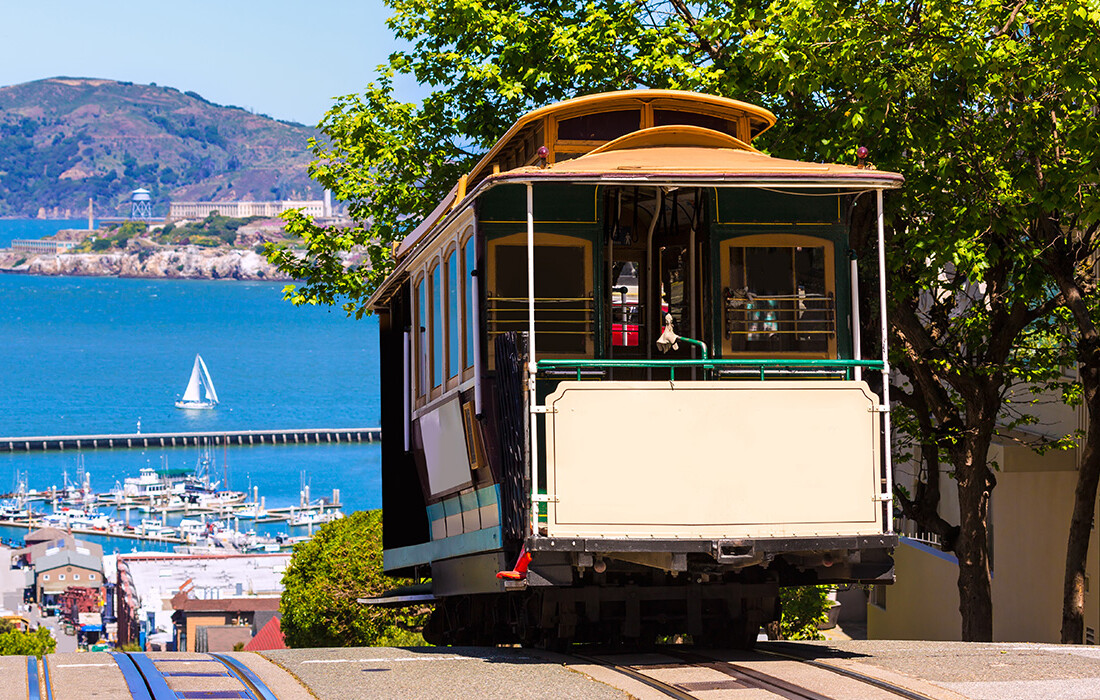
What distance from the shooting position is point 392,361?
16.5m

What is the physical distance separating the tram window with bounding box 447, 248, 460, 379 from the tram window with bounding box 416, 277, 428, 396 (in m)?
1.22

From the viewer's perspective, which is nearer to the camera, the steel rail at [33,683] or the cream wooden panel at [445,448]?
the steel rail at [33,683]

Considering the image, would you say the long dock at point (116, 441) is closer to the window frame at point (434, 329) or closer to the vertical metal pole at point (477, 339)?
the window frame at point (434, 329)

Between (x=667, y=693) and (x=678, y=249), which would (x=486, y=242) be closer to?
(x=678, y=249)

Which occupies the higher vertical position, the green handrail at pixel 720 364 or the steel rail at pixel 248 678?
the green handrail at pixel 720 364

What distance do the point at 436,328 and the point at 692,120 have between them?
9.88 feet

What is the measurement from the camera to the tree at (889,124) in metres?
15.9

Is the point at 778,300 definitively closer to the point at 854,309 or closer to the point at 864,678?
the point at 854,309

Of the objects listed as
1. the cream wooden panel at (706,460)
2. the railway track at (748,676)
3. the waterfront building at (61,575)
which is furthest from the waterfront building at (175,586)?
the cream wooden panel at (706,460)

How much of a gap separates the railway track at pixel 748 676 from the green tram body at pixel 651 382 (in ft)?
2.30

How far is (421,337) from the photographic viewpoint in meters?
14.0

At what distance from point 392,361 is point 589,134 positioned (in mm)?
4763

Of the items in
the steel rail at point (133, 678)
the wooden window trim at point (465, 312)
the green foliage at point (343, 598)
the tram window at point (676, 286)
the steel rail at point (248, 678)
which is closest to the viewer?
the steel rail at point (133, 678)

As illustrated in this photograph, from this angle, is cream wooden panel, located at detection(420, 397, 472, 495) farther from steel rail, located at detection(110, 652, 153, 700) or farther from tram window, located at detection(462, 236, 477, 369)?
steel rail, located at detection(110, 652, 153, 700)
